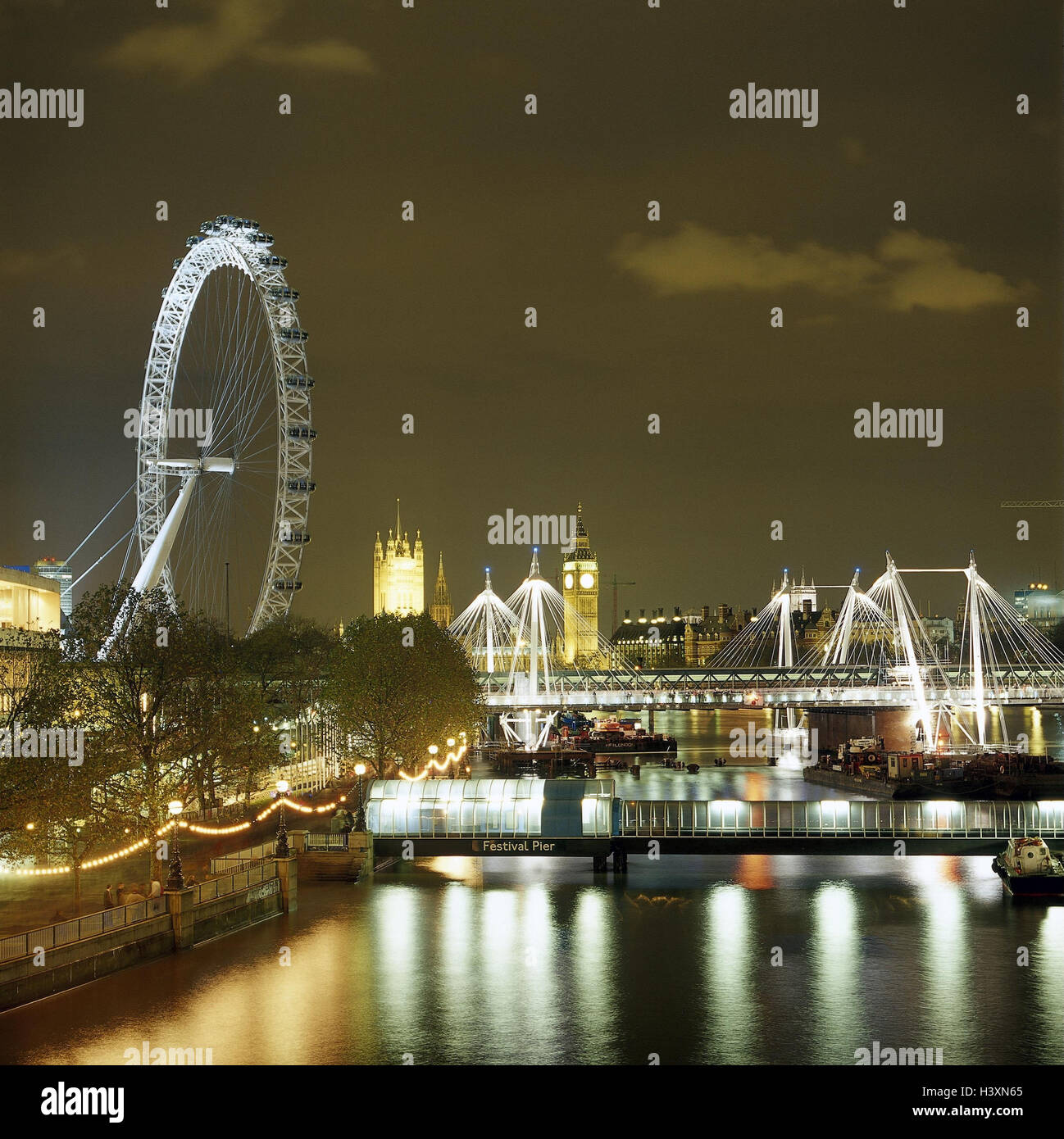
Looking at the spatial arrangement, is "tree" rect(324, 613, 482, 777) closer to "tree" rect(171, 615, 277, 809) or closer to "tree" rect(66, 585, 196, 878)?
"tree" rect(171, 615, 277, 809)

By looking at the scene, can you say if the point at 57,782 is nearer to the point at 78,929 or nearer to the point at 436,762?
the point at 78,929

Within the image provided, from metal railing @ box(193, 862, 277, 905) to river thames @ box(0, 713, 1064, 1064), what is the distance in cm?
107

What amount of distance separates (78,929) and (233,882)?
24.2 ft

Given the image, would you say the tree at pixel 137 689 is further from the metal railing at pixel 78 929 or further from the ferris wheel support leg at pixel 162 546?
the metal railing at pixel 78 929

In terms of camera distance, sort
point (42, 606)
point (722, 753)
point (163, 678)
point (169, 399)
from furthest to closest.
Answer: point (722, 753), point (42, 606), point (169, 399), point (163, 678)

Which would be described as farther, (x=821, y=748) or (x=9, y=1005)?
(x=821, y=748)

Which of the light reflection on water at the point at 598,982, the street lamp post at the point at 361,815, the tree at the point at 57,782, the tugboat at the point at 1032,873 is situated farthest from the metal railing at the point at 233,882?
the tugboat at the point at 1032,873

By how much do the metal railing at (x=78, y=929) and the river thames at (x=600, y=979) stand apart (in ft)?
3.05

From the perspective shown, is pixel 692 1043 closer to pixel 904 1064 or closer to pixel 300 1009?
pixel 904 1064

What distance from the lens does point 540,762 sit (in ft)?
310

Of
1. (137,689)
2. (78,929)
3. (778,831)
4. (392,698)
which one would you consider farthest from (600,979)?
(392,698)

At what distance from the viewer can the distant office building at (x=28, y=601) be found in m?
65.2
